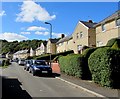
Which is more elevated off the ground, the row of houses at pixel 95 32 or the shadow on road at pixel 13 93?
the row of houses at pixel 95 32

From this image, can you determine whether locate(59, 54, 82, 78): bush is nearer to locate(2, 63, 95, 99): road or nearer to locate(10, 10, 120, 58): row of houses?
locate(2, 63, 95, 99): road

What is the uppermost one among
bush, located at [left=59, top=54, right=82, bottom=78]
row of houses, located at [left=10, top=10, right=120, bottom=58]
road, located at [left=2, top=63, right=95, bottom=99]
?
row of houses, located at [left=10, top=10, right=120, bottom=58]

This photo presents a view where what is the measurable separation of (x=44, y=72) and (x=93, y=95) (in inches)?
563

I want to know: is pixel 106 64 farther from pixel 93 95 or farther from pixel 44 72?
pixel 44 72

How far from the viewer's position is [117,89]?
1373 cm

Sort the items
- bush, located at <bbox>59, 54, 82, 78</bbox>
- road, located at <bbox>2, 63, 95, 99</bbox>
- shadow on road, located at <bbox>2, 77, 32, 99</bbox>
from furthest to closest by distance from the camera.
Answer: bush, located at <bbox>59, 54, 82, 78</bbox> → road, located at <bbox>2, 63, 95, 99</bbox> → shadow on road, located at <bbox>2, 77, 32, 99</bbox>

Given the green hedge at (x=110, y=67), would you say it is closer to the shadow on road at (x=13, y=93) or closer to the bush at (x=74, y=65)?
the shadow on road at (x=13, y=93)

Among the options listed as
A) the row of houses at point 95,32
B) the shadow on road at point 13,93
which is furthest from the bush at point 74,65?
the row of houses at point 95,32

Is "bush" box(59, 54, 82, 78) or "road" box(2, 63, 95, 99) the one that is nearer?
"road" box(2, 63, 95, 99)

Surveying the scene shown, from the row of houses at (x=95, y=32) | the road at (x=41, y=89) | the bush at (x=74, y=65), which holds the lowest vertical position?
the road at (x=41, y=89)

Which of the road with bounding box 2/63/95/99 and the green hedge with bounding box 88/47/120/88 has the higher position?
the green hedge with bounding box 88/47/120/88

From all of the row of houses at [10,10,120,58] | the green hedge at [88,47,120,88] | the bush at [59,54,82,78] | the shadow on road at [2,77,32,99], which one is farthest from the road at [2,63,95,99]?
the row of houses at [10,10,120,58]

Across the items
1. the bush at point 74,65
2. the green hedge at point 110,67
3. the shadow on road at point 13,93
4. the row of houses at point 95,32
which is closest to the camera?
the shadow on road at point 13,93

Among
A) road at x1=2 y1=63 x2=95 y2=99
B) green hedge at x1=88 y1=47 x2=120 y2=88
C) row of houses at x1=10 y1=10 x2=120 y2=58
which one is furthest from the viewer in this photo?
row of houses at x1=10 y1=10 x2=120 y2=58
